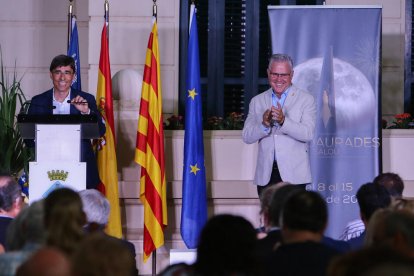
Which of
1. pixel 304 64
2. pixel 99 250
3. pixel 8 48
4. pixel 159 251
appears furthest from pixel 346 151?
pixel 99 250

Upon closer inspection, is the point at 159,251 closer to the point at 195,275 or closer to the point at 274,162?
the point at 274,162

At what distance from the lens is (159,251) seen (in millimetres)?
9125

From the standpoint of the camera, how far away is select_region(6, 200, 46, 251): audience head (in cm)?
421

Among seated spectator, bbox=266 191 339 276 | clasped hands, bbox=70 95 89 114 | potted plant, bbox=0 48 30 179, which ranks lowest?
seated spectator, bbox=266 191 339 276

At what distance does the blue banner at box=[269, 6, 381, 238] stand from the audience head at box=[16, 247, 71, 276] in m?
5.26

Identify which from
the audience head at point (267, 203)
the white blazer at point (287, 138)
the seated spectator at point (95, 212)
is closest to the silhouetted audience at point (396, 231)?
the audience head at point (267, 203)

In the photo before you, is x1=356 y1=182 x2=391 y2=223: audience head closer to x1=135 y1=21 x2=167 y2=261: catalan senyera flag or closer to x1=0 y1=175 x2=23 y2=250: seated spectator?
x1=0 y1=175 x2=23 y2=250: seated spectator

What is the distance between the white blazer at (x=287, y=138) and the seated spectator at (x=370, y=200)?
2.04 m

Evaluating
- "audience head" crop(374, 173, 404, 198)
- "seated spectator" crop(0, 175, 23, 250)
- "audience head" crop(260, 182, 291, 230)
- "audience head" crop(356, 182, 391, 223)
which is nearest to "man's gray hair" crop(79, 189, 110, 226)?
"seated spectator" crop(0, 175, 23, 250)

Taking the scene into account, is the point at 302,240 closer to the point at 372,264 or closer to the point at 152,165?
the point at 372,264

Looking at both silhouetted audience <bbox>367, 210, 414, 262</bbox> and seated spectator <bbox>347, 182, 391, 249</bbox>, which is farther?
seated spectator <bbox>347, 182, 391, 249</bbox>

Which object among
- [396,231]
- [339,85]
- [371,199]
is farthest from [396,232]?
Result: [339,85]

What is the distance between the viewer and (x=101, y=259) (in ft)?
10.3

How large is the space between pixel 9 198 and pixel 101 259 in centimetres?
257
